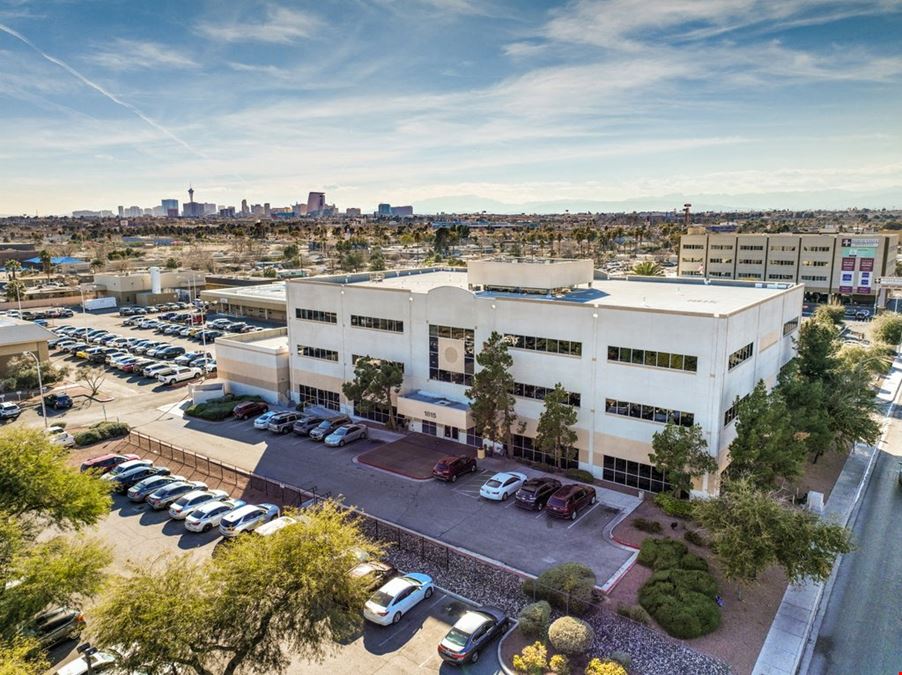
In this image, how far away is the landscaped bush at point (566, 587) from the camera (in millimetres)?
23500

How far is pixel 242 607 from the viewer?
17.5 meters

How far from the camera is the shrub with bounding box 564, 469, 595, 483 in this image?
35812mm

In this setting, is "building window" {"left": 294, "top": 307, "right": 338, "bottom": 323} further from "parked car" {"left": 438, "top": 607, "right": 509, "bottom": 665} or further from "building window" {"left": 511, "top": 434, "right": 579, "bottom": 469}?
"parked car" {"left": 438, "top": 607, "right": 509, "bottom": 665}

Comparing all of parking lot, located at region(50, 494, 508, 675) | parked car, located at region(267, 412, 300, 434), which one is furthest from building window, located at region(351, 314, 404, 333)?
parking lot, located at region(50, 494, 508, 675)

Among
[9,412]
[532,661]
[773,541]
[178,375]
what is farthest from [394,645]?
[178,375]

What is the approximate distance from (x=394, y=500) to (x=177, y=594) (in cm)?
1702

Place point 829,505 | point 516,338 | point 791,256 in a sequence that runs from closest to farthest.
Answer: point 829,505
point 516,338
point 791,256

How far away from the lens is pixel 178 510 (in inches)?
1249

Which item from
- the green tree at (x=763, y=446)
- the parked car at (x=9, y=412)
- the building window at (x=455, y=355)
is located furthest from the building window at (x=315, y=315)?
the green tree at (x=763, y=446)

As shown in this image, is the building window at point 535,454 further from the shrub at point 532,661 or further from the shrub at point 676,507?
the shrub at point 532,661

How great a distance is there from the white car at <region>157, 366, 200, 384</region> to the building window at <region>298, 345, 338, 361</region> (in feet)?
55.0

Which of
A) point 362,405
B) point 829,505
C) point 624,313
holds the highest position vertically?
point 624,313

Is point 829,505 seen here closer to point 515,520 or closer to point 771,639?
point 771,639

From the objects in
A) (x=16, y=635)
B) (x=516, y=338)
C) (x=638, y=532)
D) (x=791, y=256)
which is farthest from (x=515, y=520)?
(x=791, y=256)
